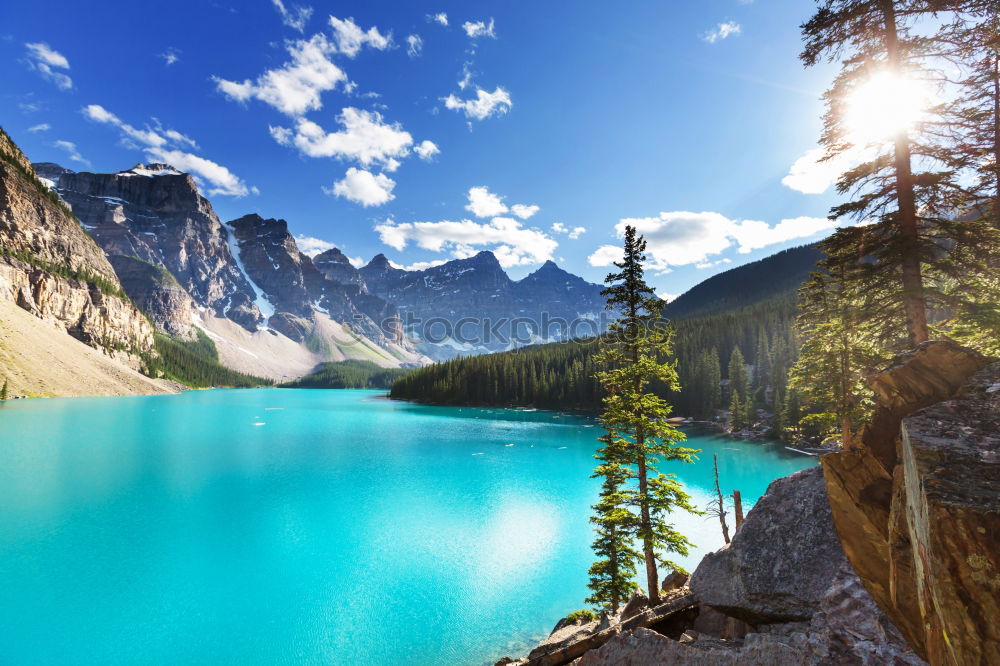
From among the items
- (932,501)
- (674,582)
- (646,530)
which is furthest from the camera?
(674,582)

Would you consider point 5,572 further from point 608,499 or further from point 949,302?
point 949,302

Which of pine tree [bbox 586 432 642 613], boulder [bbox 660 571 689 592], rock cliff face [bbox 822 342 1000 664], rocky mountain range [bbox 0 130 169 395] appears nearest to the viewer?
rock cliff face [bbox 822 342 1000 664]

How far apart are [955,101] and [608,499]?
16723 mm

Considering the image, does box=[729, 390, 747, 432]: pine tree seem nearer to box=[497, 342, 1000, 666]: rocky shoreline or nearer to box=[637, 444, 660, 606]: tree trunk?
box=[637, 444, 660, 606]: tree trunk

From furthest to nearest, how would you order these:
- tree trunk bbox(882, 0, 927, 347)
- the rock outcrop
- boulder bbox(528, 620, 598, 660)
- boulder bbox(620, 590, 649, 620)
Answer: boulder bbox(620, 590, 649, 620) < boulder bbox(528, 620, 598, 660) < tree trunk bbox(882, 0, 927, 347) < the rock outcrop

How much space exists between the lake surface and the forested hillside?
99.2 ft

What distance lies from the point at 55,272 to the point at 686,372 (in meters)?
210

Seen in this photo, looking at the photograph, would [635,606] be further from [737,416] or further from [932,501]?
[737,416]

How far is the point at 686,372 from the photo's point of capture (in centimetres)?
9438

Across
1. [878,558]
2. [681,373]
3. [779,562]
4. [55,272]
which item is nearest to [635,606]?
[779,562]

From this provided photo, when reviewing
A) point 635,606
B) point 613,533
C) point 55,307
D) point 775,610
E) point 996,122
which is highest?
point 55,307

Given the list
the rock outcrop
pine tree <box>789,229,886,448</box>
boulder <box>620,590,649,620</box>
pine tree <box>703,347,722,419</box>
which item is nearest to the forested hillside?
pine tree <box>703,347,722,419</box>

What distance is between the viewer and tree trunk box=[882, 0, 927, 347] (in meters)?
11.6

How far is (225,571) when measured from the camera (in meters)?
22.5
